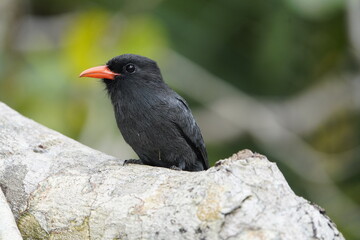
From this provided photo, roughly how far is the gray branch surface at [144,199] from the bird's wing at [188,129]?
2.92 feet

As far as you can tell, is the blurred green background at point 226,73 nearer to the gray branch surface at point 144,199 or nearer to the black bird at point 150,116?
the black bird at point 150,116

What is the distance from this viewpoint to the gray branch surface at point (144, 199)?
2.51 m

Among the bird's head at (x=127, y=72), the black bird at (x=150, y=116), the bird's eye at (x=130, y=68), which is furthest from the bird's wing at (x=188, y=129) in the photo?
the bird's eye at (x=130, y=68)

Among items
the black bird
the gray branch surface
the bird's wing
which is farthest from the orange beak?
the gray branch surface

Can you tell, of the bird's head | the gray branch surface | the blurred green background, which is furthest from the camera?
the blurred green background

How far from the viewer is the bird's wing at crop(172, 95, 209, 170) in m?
4.24

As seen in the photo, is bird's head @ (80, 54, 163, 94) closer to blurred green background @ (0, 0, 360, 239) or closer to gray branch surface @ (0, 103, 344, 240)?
gray branch surface @ (0, 103, 344, 240)

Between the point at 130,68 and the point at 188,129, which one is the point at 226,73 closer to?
the point at 130,68

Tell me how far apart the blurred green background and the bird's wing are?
1.56m

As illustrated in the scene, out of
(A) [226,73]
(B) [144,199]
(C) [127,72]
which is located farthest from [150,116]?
(A) [226,73]

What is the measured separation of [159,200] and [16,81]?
11.8 ft

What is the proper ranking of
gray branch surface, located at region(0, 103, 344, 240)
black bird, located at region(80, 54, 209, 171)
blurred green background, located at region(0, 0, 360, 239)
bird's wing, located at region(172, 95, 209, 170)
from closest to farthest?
gray branch surface, located at region(0, 103, 344, 240), black bird, located at region(80, 54, 209, 171), bird's wing, located at region(172, 95, 209, 170), blurred green background, located at region(0, 0, 360, 239)

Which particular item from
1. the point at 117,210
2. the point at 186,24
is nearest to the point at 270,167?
the point at 117,210

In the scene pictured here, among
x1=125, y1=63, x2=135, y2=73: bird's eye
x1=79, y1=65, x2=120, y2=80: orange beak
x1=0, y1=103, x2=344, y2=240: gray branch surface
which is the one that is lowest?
x1=0, y1=103, x2=344, y2=240: gray branch surface
